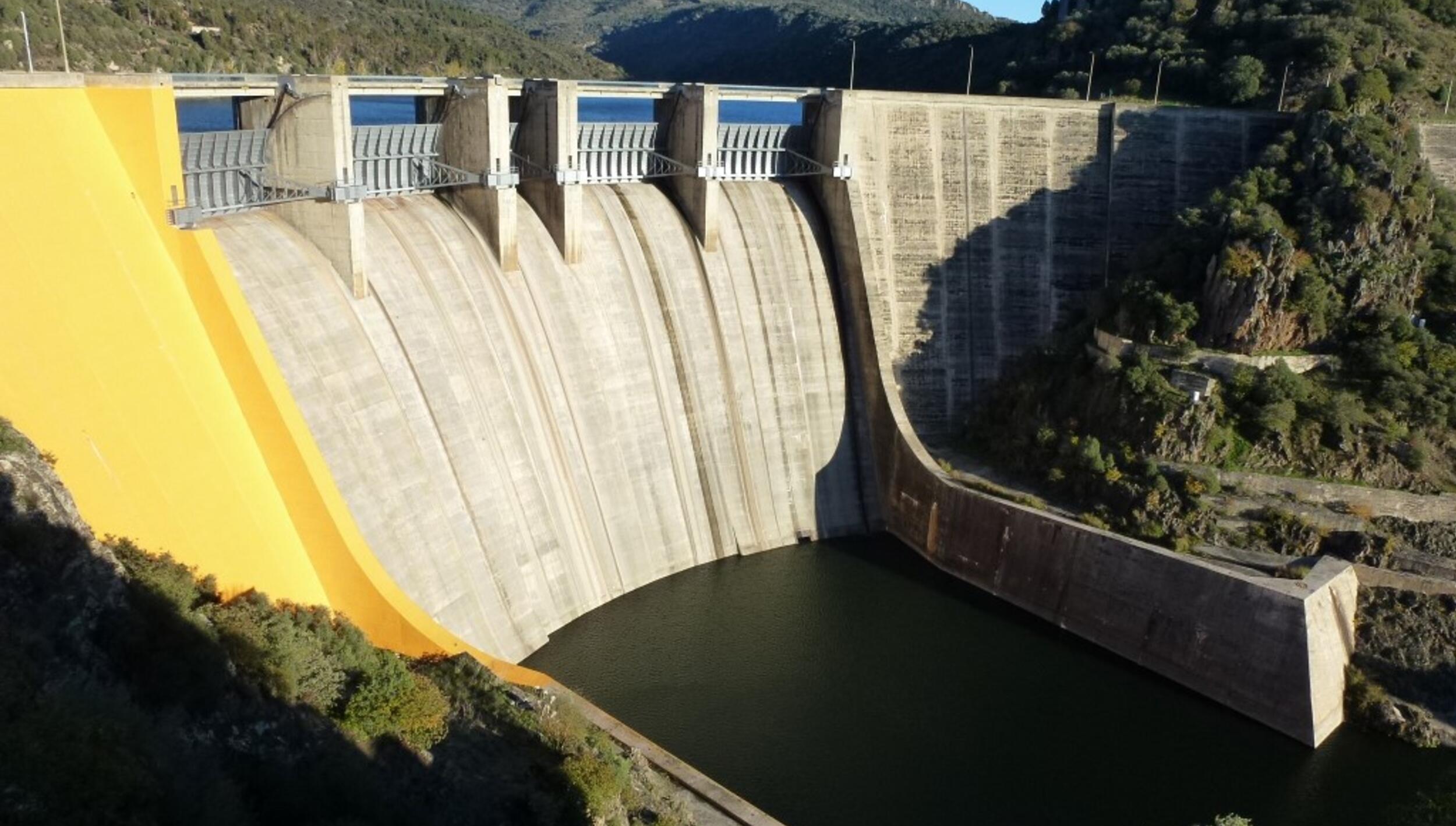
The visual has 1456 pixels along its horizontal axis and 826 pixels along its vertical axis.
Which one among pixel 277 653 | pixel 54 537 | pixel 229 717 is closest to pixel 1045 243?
pixel 277 653

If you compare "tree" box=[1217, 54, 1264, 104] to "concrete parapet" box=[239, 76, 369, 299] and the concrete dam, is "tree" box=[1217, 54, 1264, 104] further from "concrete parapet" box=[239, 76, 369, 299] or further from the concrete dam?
"concrete parapet" box=[239, 76, 369, 299]

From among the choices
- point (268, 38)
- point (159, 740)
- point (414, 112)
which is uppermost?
point (268, 38)

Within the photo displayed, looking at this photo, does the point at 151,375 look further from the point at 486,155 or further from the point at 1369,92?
the point at 1369,92

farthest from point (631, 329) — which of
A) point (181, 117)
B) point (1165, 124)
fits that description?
point (181, 117)

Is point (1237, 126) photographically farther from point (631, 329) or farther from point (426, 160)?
point (426, 160)

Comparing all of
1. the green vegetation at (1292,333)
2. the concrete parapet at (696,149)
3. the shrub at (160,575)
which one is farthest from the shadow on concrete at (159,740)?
the green vegetation at (1292,333)

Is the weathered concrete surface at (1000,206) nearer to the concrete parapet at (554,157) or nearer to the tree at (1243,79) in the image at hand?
the tree at (1243,79)

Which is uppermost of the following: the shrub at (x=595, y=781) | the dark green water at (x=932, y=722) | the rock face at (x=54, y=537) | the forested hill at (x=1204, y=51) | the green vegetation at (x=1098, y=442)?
the forested hill at (x=1204, y=51)
